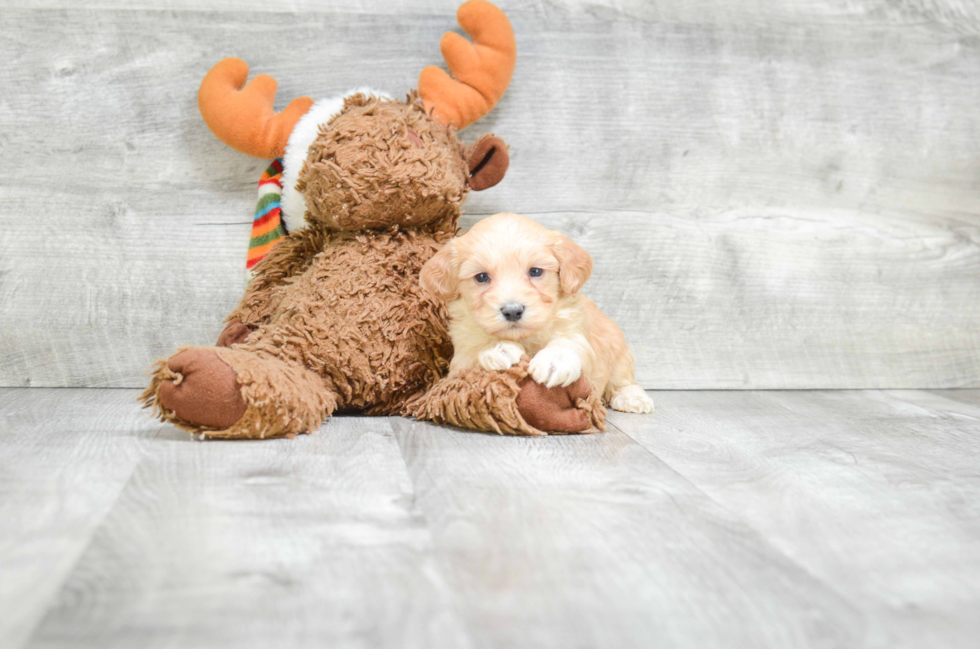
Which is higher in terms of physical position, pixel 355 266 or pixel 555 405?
pixel 355 266

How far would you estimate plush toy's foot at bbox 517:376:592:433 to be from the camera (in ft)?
4.28

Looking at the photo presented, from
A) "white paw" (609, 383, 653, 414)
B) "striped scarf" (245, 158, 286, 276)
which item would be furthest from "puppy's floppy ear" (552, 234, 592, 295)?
"striped scarf" (245, 158, 286, 276)

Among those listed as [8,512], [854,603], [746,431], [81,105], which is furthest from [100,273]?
[854,603]

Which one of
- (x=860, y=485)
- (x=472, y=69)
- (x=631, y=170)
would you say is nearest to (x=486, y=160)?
(x=472, y=69)

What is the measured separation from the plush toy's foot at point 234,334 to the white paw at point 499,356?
1.67 feet

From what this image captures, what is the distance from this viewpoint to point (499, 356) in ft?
4.29

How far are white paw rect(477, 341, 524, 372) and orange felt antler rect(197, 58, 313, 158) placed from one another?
62 cm

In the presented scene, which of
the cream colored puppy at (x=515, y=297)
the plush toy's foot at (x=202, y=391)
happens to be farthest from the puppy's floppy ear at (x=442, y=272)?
the plush toy's foot at (x=202, y=391)

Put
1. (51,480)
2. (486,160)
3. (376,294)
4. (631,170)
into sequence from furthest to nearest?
(631,170) → (486,160) → (376,294) → (51,480)

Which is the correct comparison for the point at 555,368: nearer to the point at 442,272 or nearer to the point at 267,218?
the point at 442,272

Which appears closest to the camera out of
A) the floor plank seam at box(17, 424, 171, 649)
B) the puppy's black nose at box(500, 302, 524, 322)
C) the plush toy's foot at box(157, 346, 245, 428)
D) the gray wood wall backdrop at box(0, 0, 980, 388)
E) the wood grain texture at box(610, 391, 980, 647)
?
the floor plank seam at box(17, 424, 171, 649)

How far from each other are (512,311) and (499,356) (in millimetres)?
82

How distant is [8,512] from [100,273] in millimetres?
968

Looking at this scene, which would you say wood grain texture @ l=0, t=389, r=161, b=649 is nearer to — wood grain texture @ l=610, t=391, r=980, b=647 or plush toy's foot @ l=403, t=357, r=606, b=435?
plush toy's foot @ l=403, t=357, r=606, b=435
